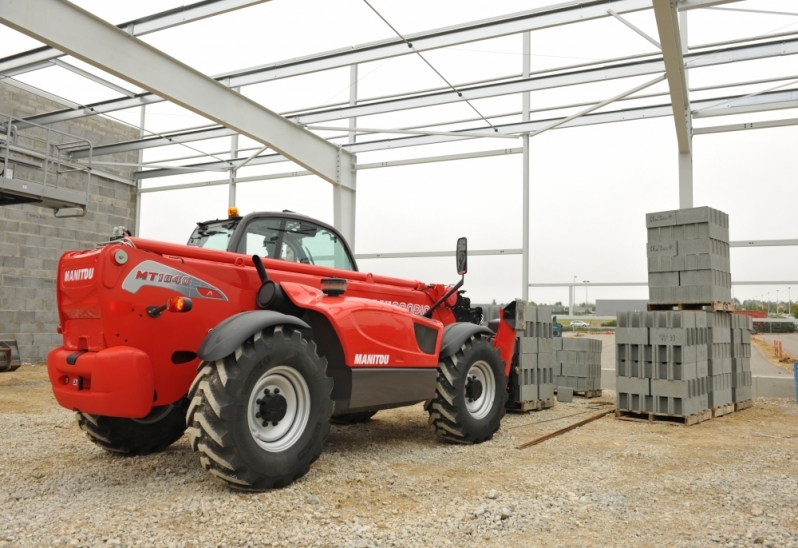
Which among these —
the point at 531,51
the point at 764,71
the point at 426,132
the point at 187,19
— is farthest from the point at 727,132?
the point at 187,19

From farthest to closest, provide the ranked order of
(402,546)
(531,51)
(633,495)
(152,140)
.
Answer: (152,140) < (531,51) < (633,495) < (402,546)

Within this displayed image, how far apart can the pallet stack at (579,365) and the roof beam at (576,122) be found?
5.01 metres

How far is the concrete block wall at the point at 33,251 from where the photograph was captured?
48.9 feet

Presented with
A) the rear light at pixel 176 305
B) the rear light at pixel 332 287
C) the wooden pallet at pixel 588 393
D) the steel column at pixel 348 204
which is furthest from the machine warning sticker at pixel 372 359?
the steel column at pixel 348 204

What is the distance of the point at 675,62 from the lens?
9320 millimetres

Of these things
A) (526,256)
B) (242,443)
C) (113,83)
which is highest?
(113,83)

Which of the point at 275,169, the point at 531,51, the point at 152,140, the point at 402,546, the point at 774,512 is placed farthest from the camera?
the point at 275,169

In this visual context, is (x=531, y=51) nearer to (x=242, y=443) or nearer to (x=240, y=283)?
(x=240, y=283)

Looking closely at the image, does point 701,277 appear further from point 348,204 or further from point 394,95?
point 348,204

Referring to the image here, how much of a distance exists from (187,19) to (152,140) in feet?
21.1

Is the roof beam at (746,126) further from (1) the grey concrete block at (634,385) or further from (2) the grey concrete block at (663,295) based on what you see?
(1) the grey concrete block at (634,385)

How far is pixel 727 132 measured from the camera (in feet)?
42.4

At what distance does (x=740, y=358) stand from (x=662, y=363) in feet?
7.56

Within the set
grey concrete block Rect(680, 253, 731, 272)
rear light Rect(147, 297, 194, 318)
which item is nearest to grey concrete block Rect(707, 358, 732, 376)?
grey concrete block Rect(680, 253, 731, 272)
